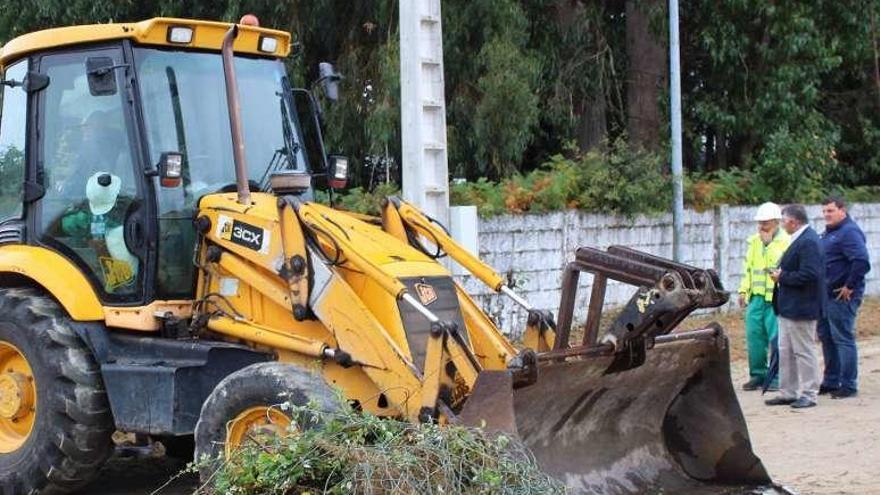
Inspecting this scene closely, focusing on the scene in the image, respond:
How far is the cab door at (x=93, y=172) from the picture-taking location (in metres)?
7.98

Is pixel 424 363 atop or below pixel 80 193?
below

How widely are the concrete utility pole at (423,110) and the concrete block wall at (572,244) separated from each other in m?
1.87

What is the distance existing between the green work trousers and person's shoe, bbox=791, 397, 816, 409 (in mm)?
755

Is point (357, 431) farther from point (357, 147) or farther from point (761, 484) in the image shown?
point (357, 147)

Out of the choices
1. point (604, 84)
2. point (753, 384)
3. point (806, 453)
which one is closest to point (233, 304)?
point (806, 453)

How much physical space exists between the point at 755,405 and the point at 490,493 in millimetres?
5987

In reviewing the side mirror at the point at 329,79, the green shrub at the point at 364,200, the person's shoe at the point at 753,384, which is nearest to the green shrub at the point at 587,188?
the green shrub at the point at 364,200

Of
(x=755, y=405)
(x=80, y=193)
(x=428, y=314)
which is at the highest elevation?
(x=80, y=193)

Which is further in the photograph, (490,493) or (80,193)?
(80,193)

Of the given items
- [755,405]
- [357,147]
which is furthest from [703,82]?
[755,405]

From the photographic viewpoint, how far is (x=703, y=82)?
893 inches

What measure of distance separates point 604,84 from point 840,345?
9.38 m

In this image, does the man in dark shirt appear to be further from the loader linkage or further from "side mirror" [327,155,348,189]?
the loader linkage

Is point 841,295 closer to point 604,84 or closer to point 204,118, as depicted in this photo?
point 204,118
